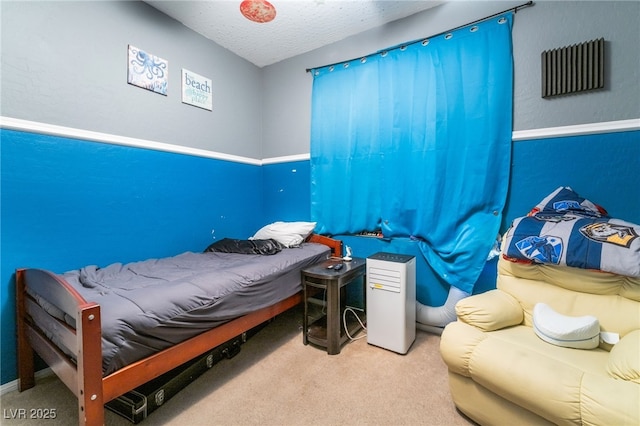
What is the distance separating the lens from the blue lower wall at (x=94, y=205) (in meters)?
1.59

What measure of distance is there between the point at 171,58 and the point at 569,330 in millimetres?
3354

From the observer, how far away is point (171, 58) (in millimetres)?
2373

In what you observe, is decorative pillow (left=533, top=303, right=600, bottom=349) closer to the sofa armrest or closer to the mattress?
the sofa armrest

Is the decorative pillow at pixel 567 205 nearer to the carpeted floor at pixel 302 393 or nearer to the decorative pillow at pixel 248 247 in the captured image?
the carpeted floor at pixel 302 393

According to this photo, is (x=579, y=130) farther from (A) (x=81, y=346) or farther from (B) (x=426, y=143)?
(A) (x=81, y=346)

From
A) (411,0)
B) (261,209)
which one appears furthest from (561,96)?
(261,209)

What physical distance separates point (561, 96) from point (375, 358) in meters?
2.22

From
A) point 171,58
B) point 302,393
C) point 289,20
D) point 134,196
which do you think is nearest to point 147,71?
point 171,58

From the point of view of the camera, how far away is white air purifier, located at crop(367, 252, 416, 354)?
6.32 ft

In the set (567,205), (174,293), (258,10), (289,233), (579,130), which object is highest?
(258,10)

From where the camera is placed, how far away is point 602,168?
5.56ft

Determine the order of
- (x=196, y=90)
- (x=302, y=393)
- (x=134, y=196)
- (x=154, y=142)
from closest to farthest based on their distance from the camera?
1. (x=302, y=393)
2. (x=134, y=196)
3. (x=154, y=142)
4. (x=196, y=90)

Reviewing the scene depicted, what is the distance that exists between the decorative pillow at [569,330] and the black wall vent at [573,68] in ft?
4.73

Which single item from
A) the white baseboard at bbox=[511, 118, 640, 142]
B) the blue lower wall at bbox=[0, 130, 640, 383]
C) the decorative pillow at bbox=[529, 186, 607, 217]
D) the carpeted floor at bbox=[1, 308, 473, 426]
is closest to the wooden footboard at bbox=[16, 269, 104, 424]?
the blue lower wall at bbox=[0, 130, 640, 383]
